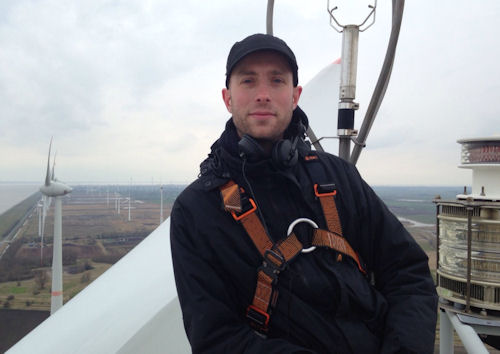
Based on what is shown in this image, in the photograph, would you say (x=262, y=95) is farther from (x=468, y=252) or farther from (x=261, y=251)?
(x=468, y=252)

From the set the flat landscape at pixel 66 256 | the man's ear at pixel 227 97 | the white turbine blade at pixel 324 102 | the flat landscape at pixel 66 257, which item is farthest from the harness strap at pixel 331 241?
the flat landscape at pixel 66 257

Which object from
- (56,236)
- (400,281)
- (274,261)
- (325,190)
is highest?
(325,190)

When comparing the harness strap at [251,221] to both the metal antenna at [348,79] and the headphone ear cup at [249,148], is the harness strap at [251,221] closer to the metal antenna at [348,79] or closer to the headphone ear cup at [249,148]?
the headphone ear cup at [249,148]

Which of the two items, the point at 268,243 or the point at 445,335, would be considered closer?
the point at 268,243

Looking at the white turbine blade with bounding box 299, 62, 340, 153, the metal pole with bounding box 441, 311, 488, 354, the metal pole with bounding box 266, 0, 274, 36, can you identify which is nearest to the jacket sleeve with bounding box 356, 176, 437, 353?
the metal pole with bounding box 441, 311, 488, 354

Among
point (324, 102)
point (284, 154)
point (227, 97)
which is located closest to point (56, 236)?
point (324, 102)

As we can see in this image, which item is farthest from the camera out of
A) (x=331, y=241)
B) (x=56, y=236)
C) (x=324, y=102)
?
(x=56, y=236)

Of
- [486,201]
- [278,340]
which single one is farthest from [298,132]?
[486,201]
